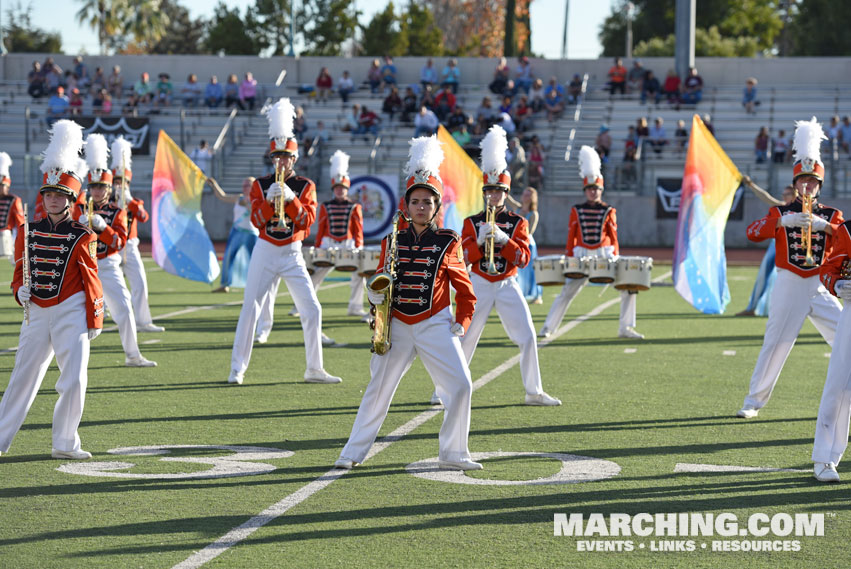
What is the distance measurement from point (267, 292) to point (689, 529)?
16.8ft

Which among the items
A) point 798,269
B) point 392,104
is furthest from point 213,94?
point 798,269

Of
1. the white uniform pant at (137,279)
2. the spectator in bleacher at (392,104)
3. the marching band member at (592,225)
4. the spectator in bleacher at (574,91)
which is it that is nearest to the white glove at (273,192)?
the white uniform pant at (137,279)

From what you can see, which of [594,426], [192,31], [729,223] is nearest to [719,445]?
[594,426]

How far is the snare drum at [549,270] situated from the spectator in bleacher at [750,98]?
20.0 metres

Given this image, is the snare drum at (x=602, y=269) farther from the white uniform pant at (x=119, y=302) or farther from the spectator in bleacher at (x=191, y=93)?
the spectator in bleacher at (x=191, y=93)

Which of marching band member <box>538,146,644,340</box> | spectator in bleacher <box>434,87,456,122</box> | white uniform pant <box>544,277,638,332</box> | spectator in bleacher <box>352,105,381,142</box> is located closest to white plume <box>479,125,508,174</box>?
marching band member <box>538,146,644,340</box>

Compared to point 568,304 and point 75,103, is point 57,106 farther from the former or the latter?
point 568,304

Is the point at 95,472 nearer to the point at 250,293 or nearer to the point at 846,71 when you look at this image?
the point at 250,293

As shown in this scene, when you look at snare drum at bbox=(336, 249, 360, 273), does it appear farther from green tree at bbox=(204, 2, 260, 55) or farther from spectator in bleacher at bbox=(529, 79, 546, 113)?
green tree at bbox=(204, 2, 260, 55)

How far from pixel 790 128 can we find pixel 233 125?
14.1m

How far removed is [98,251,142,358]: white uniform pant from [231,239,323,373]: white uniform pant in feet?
3.98

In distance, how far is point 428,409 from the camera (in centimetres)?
843

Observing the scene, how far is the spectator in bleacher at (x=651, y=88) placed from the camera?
102 ft

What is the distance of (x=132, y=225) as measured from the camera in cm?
1247
